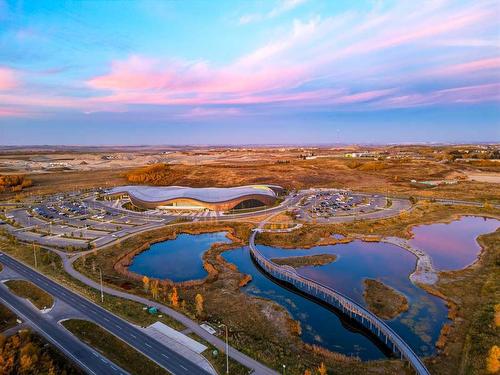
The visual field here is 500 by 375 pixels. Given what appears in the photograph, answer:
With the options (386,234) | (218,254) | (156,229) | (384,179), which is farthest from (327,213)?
(384,179)

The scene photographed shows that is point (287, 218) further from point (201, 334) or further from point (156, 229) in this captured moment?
point (201, 334)

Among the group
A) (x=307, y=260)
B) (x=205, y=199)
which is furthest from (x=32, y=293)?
(x=205, y=199)

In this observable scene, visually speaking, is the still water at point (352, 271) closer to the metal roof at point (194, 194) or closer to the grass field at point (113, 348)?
the grass field at point (113, 348)

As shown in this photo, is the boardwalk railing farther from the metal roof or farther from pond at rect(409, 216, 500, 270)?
the metal roof

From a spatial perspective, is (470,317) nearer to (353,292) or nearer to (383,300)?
(383,300)

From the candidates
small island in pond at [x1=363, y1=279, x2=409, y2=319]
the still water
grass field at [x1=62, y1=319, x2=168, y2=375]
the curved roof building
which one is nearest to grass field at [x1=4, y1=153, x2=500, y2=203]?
the curved roof building
